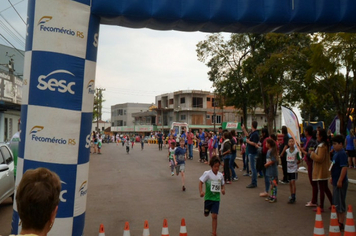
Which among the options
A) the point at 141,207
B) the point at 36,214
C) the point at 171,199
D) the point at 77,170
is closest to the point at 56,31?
the point at 77,170

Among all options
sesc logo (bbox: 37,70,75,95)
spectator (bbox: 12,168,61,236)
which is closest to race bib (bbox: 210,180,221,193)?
sesc logo (bbox: 37,70,75,95)

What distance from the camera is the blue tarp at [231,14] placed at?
6.12 m

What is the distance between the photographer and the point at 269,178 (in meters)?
9.95

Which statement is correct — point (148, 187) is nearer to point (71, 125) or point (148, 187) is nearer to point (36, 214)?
point (71, 125)

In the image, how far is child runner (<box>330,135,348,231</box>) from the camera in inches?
264

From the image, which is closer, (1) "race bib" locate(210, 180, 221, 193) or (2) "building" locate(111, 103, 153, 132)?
(1) "race bib" locate(210, 180, 221, 193)

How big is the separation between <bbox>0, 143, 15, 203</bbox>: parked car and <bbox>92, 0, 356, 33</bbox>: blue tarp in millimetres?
4691

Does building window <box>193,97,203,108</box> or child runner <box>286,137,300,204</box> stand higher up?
building window <box>193,97,203,108</box>

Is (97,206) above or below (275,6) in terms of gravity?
below

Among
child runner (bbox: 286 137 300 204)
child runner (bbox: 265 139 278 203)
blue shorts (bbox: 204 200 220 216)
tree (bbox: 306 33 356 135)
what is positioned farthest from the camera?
tree (bbox: 306 33 356 135)

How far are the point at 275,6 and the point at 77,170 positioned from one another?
474 centimetres

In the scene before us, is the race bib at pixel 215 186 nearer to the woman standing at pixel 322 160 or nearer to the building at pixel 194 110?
the woman standing at pixel 322 160

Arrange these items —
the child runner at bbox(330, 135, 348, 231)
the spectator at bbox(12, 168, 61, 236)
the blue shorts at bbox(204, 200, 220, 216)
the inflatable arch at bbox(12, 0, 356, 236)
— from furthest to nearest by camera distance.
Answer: the child runner at bbox(330, 135, 348, 231) → the blue shorts at bbox(204, 200, 220, 216) → the inflatable arch at bbox(12, 0, 356, 236) → the spectator at bbox(12, 168, 61, 236)

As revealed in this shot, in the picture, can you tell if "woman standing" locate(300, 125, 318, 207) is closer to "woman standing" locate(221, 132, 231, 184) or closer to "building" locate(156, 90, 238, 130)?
"woman standing" locate(221, 132, 231, 184)
